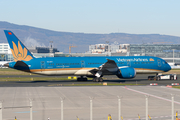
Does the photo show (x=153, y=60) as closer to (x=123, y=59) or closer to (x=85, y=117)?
(x=123, y=59)

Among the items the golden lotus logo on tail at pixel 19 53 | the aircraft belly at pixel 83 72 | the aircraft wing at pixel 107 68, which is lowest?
the aircraft belly at pixel 83 72

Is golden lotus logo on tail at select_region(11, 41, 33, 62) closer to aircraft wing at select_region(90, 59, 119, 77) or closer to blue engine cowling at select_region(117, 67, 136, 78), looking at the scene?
aircraft wing at select_region(90, 59, 119, 77)

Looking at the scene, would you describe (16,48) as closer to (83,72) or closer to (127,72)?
(83,72)

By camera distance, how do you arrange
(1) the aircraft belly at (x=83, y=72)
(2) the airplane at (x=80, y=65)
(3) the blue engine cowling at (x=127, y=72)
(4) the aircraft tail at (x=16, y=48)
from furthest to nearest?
(1) the aircraft belly at (x=83, y=72)
(3) the blue engine cowling at (x=127, y=72)
(2) the airplane at (x=80, y=65)
(4) the aircraft tail at (x=16, y=48)

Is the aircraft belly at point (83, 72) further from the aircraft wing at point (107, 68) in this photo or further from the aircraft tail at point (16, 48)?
the aircraft tail at point (16, 48)

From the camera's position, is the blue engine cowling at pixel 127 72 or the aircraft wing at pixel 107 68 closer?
the blue engine cowling at pixel 127 72

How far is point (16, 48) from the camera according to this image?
51.4 m

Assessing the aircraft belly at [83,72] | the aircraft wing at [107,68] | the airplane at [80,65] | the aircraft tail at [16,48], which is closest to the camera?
the aircraft tail at [16,48]

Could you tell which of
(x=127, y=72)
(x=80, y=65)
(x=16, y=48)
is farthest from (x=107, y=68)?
(x=16, y=48)

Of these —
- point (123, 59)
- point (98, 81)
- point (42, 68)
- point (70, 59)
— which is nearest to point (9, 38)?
point (42, 68)

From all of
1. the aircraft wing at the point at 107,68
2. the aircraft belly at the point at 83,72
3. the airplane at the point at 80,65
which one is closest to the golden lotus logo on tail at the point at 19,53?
the airplane at the point at 80,65

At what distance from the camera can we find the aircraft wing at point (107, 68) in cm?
5238

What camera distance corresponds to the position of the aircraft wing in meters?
52.4

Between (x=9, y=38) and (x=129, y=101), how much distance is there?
28.6 meters
